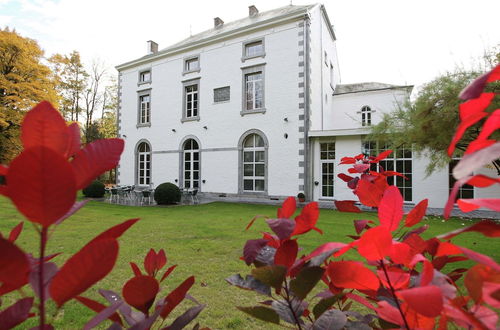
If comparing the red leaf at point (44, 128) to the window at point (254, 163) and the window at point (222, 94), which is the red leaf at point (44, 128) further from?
the window at point (222, 94)

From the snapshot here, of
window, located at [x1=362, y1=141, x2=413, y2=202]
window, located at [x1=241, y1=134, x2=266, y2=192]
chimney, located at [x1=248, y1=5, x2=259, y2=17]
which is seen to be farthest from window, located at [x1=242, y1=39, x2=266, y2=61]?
window, located at [x1=362, y1=141, x2=413, y2=202]

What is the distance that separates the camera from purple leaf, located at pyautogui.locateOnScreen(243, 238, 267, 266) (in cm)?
55

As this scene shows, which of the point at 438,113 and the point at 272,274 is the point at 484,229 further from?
the point at 438,113

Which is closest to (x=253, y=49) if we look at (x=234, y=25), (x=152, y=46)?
(x=234, y=25)

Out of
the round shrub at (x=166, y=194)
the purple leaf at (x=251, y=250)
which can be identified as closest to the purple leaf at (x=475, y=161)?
Answer: the purple leaf at (x=251, y=250)

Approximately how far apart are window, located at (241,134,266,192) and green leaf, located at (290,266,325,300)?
38.6ft

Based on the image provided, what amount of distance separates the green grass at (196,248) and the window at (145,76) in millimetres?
9464

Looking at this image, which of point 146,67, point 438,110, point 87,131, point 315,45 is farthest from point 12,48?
point 438,110

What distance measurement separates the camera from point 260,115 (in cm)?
1245

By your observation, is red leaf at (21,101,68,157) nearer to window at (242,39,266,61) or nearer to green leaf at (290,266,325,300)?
green leaf at (290,266,325,300)

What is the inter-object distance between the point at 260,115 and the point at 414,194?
6473 millimetres

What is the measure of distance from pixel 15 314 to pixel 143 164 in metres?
16.3

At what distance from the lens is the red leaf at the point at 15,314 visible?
1.47ft

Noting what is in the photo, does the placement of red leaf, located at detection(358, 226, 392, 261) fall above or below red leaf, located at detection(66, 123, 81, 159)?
below
